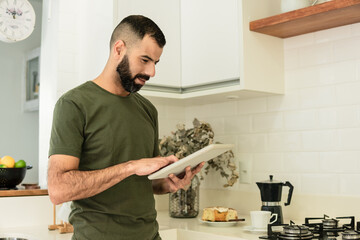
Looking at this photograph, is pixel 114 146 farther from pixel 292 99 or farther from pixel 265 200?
pixel 292 99

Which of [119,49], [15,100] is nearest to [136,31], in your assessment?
[119,49]

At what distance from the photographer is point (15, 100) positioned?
11.3 feet

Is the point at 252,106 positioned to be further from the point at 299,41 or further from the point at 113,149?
the point at 113,149

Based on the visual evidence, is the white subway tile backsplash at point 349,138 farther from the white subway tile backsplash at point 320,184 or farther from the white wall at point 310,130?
the white subway tile backsplash at point 320,184

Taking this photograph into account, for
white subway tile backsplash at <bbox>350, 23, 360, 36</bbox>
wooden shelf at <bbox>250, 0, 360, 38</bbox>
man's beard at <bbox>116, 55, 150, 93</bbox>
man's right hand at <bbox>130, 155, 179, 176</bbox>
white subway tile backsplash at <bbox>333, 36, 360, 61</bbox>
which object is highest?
wooden shelf at <bbox>250, 0, 360, 38</bbox>

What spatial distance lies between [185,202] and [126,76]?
1174 millimetres

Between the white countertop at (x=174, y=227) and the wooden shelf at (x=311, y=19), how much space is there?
1.00 metres

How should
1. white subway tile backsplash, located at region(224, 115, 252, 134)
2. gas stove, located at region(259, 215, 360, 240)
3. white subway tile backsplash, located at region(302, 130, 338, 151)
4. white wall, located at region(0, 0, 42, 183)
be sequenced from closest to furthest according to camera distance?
gas stove, located at region(259, 215, 360, 240) → white subway tile backsplash, located at region(302, 130, 338, 151) → white subway tile backsplash, located at region(224, 115, 252, 134) → white wall, located at region(0, 0, 42, 183)

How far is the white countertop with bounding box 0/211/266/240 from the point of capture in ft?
6.91

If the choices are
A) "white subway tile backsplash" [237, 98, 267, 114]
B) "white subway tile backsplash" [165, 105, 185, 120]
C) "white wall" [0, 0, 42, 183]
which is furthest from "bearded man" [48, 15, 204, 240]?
"white wall" [0, 0, 42, 183]

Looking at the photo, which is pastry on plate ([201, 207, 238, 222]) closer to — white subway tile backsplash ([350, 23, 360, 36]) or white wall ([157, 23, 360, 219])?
white wall ([157, 23, 360, 219])

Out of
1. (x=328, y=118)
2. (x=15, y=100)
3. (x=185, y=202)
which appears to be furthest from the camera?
(x=15, y=100)

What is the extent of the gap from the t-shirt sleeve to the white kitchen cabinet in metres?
1.04

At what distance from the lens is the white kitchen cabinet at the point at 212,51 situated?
2469mm
